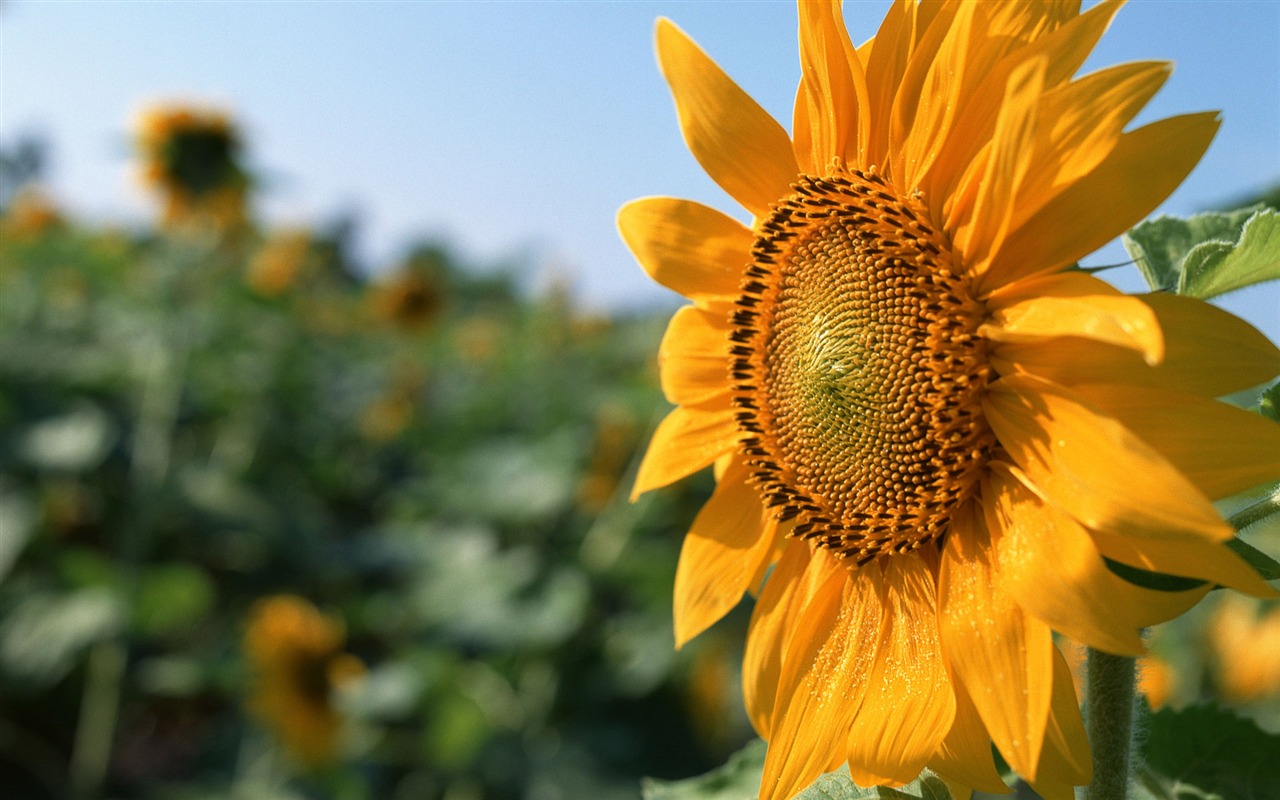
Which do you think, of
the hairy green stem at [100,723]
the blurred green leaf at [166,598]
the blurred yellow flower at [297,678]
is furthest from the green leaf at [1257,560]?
the hairy green stem at [100,723]

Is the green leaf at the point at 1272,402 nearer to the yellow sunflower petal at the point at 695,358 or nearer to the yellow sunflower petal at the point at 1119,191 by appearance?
the yellow sunflower petal at the point at 1119,191

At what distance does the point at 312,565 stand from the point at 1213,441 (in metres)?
4.17

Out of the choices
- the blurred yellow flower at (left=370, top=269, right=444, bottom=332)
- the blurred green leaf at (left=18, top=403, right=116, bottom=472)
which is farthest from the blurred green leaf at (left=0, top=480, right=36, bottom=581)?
the blurred yellow flower at (left=370, top=269, right=444, bottom=332)

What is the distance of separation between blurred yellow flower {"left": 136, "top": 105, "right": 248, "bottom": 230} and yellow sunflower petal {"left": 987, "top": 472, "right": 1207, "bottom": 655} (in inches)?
189

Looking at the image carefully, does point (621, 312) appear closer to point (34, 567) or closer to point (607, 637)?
Answer: point (34, 567)

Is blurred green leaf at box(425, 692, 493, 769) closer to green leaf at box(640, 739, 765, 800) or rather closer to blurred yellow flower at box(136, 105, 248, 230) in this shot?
green leaf at box(640, 739, 765, 800)

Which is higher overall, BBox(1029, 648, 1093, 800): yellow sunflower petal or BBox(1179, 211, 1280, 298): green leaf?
BBox(1179, 211, 1280, 298): green leaf

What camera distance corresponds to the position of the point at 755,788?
0.98 meters

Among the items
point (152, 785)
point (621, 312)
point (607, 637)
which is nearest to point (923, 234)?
point (607, 637)

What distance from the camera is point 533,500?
12.7 ft

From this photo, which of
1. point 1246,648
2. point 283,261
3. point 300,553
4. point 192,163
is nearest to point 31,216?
point 283,261

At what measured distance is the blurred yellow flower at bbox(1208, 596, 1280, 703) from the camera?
2.67 metres

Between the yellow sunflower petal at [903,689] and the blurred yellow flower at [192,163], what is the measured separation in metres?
4.67

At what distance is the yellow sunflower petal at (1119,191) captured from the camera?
2.44 ft
